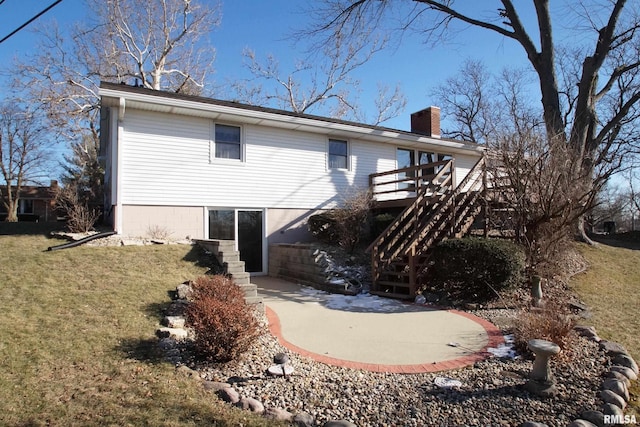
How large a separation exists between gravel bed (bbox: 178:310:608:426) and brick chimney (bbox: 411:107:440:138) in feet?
42.4

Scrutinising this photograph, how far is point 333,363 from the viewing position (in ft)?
15.7

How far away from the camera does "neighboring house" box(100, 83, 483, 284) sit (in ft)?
33.3

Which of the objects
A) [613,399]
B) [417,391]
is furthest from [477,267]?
[417,391]

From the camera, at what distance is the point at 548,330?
16.2ft

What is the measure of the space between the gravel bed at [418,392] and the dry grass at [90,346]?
548mm

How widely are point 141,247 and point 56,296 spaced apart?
2835 mm

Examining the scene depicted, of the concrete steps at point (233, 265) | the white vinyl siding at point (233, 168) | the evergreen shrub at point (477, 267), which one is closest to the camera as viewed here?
the concrete steps at point (233, 265)

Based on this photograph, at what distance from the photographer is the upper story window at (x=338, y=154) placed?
1357 centimetres

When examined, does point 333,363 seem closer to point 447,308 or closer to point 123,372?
point 123,372

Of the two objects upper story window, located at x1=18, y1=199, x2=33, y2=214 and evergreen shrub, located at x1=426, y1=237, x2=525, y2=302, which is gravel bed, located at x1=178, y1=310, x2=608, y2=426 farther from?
upper story window, located at x1=18, y1=199, x2=33, y2=214

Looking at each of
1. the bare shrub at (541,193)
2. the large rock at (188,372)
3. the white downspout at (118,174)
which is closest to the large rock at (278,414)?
the large rock at (188,372)

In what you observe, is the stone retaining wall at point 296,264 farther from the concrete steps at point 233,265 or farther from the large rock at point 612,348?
the large rock at point 612,348

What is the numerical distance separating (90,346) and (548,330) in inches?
217

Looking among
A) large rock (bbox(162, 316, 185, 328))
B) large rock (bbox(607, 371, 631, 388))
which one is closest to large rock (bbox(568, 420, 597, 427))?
large rock (bbox(607, 371, 631, 388))
